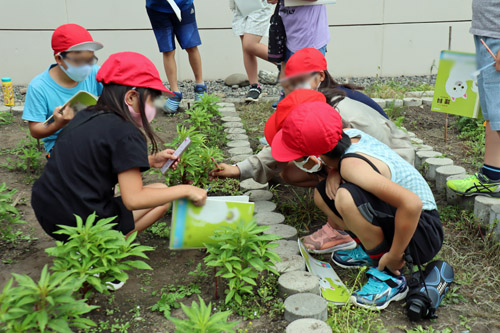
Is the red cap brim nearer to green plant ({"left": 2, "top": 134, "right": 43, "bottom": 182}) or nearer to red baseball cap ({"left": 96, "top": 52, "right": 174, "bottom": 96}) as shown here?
red baseball cap ({"left": 96, "top": 52, "right": 174, "bottom": 96})

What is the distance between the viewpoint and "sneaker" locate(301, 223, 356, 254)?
290 centimetres

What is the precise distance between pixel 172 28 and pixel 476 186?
3564 mm

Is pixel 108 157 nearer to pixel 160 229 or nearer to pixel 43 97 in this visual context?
pixel 160 229

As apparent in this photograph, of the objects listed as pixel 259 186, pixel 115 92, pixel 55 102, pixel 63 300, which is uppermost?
pixel 115 92

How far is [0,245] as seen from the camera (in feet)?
Answer: 9.35

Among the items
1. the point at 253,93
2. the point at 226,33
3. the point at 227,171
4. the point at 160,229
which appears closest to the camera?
the point at 160,229

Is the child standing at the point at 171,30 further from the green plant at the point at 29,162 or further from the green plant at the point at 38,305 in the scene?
the green plant at the point at 38,305

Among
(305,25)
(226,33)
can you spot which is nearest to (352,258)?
(305,25)

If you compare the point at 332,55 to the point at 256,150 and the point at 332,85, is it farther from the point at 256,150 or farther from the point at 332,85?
the point at 332,85

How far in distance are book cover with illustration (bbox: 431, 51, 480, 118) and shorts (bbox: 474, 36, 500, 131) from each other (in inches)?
27.5

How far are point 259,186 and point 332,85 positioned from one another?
0.85 meters

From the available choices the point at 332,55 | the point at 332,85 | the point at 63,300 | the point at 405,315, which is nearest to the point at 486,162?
the point at 332,85

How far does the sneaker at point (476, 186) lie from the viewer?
3.12 meters

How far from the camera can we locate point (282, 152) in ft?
8.09
